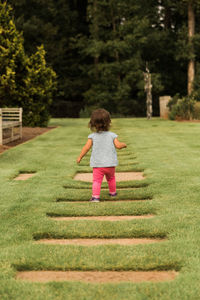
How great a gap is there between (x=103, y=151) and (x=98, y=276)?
8.99 feet

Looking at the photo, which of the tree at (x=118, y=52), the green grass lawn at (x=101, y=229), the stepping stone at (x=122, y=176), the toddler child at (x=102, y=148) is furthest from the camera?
the tree at (x=118, y=52)

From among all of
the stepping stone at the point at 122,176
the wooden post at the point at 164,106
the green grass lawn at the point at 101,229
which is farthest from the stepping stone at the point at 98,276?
the wooden post at the point at 164,106

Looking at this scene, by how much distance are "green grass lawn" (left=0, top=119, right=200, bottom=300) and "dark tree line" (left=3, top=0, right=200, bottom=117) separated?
27.4 metres

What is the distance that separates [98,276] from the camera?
116 inches

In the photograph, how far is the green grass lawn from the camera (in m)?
2.74

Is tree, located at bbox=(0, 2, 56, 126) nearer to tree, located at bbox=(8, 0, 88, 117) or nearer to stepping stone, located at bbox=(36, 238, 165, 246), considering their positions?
stepping stone, located at bbox=(36, 238, 165, 246)

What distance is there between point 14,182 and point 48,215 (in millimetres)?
2055

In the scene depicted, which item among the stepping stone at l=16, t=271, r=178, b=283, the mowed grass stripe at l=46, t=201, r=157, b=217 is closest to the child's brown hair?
the mowed grass stripe at l=46, t=201, r=157, b=217

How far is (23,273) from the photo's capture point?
10.1 feet

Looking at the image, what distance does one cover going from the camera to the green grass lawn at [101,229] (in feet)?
8.98

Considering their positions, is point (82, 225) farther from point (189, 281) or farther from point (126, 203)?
point (189, 281)

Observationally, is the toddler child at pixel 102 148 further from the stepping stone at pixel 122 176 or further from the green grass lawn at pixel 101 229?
the stepping stone at pixel 122 176

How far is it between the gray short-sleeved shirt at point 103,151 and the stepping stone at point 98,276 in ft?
8.34

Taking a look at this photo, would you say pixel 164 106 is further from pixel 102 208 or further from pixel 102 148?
pixel 102 208
